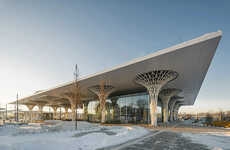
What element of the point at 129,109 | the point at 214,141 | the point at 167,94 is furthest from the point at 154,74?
the point at 129,109

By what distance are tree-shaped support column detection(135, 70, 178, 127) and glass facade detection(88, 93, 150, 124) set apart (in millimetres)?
8401

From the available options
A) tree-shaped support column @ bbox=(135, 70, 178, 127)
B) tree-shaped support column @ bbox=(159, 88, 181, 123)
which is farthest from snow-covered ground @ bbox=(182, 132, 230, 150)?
tree-shaped support column @ bbox=(159, 88, 181, 123)

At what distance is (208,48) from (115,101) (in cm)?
3190

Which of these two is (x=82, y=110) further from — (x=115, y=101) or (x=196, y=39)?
(x=196, y=39)

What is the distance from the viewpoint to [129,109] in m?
39.5

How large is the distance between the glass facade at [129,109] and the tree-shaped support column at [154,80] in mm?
8401

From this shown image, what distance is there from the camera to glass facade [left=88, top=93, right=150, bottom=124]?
1416 inches

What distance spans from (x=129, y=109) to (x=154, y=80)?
49.1 feet

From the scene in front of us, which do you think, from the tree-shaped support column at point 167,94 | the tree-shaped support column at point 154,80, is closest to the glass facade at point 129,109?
the tree-shaped support column at point 167,94

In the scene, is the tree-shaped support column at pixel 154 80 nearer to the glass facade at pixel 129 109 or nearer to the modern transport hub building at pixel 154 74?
the modern transport hub building at pixel 154 74

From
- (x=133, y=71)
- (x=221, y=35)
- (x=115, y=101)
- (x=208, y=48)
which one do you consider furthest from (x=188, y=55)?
(x=115, y=101)

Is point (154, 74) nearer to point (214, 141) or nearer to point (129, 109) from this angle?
point (214, 141)

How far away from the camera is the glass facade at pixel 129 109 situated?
3597cm

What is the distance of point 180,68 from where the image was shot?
2312 cm
